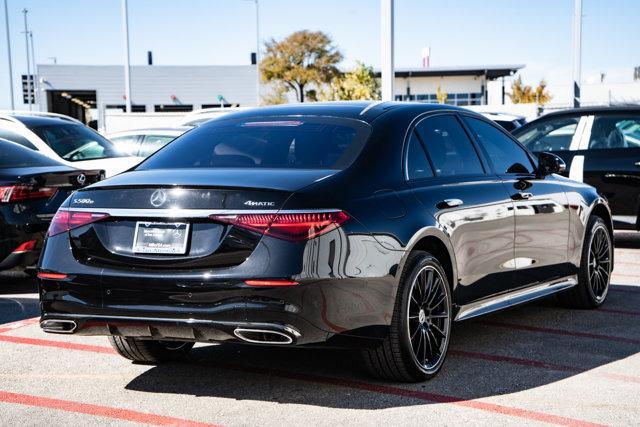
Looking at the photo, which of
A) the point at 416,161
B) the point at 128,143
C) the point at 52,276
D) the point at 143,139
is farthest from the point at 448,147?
the point at 128,143

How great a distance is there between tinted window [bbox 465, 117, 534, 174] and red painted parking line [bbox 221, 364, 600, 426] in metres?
2.05

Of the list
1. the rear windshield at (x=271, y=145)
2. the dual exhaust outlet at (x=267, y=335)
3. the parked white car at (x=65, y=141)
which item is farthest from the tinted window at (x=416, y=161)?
the parked white car at (x=65, y=141)

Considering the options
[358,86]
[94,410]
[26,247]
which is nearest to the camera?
[94,410]

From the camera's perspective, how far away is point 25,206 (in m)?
8.67

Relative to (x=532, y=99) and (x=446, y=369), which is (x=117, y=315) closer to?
(x=446, y=369)

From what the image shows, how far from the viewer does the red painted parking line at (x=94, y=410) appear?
15.2 feet

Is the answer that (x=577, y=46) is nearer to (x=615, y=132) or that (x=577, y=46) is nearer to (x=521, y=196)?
(x=615, y=132)

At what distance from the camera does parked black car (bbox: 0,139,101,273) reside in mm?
8578

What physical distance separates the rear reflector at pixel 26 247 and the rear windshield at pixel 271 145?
322cm

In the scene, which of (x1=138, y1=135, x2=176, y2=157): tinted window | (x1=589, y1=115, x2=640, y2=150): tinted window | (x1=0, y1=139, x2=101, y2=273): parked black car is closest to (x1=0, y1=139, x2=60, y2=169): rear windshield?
(x1=0, y1=139, x2=101, y2=273): parked black car

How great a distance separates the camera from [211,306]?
4594 millimetres

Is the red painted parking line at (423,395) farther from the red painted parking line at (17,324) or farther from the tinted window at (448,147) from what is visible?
the red painted parking line at (17,324)

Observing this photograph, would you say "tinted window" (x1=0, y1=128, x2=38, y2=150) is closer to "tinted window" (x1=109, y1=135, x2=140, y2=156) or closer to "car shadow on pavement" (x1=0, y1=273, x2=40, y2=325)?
"tinted window" (x1=109, y1=135, x2=140, y2=156)

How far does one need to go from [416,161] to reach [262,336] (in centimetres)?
161
